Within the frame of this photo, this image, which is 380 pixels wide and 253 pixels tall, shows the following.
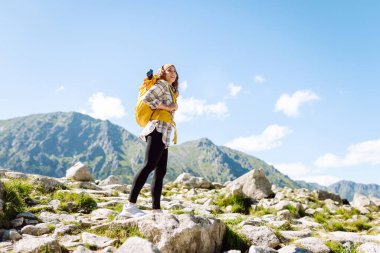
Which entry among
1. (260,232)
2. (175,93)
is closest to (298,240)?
(260,232)

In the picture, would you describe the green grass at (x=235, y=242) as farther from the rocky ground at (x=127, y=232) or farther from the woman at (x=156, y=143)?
the woman at (x=156, y=143)

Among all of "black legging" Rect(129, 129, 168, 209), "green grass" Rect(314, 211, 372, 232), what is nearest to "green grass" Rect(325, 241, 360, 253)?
"black legging" Rect(129, 129, 168, 209)

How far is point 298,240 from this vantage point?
682 cm

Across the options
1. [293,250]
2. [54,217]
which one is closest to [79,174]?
[54,217]

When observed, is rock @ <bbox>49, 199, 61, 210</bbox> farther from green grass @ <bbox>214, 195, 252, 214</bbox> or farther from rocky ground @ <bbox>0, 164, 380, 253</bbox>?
green grass @ <bbox>214, 195, 252, 214</bbox>

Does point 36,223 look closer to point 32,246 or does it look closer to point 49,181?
point 32,246

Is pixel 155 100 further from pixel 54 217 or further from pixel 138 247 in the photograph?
pixel 54 217

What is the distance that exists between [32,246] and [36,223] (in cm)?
288

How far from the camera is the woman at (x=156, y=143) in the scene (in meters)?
7.44

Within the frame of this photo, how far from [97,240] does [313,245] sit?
3872 mm

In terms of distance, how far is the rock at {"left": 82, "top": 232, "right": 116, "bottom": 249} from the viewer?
5.70 meters

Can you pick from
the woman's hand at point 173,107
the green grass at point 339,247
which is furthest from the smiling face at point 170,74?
the green grass at point 339,247

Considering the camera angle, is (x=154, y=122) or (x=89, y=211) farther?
(x=89, y=211)

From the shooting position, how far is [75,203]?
404 inches
